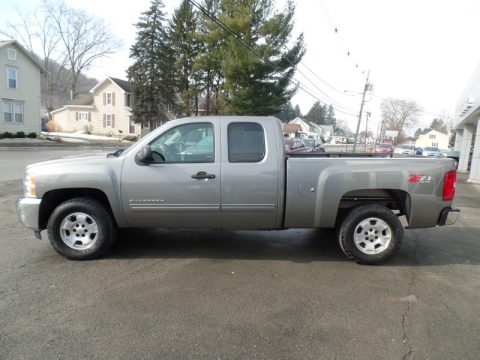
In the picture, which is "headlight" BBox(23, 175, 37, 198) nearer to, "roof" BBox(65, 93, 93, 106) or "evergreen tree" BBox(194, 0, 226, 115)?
"evergreen tree" BBox(194, 0, 226, 115)

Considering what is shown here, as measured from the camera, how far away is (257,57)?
25469mm

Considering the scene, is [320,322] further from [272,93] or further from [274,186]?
[272,93]

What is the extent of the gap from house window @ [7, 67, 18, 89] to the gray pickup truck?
31.4 meters

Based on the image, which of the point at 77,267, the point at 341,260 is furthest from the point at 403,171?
the point at 77,267

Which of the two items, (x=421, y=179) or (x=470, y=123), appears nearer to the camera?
(x=421, y=179)

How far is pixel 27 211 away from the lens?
4547mm

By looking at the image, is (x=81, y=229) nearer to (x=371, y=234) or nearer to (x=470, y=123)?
(x=371, y=234)

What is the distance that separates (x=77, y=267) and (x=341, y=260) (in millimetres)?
3378

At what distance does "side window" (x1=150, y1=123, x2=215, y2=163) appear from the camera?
4566 mm

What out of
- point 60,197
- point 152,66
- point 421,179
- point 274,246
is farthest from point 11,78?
point 421,179

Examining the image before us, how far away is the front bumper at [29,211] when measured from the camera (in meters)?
4.53

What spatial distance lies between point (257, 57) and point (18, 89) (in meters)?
20.6

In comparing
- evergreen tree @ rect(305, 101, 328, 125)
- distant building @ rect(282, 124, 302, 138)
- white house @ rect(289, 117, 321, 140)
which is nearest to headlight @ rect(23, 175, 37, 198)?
distant building @ rect(282, 124, 302, 138)

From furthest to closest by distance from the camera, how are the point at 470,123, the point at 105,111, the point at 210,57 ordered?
the point at 105,111
the point at 210,57
the point at 470,123
